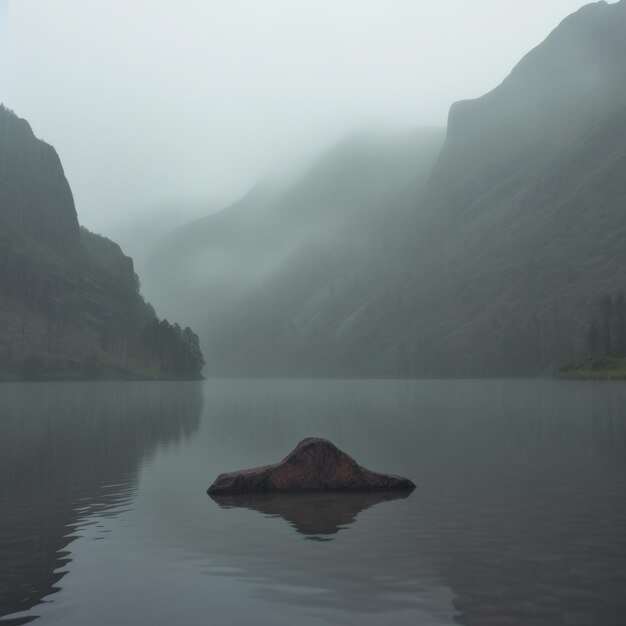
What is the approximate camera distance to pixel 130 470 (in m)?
38.6

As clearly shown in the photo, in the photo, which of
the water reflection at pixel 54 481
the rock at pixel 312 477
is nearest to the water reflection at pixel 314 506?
the rock at pixel 312 477

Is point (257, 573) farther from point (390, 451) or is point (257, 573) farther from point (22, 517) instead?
point (390, 451)

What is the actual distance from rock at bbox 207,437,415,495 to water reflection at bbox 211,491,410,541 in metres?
0.36

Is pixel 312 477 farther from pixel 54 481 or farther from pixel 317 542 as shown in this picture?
pixel 54 481

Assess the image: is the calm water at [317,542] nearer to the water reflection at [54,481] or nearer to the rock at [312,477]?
the water reflection at [54,481]

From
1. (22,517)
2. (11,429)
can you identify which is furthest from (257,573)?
(11,429)

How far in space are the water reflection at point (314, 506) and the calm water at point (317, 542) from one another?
0.33ft

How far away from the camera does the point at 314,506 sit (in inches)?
1088

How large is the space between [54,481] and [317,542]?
1680 cm

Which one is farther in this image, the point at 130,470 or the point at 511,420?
the point at 511,420

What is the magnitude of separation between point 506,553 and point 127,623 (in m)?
10.2

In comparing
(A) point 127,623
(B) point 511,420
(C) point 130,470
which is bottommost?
(A) point 127,623

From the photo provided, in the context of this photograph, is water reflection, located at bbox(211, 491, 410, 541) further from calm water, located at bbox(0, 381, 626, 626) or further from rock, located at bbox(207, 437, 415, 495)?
rock, located at bbox(207, 437, 415, 495)

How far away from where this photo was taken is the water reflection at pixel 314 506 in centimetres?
2408
